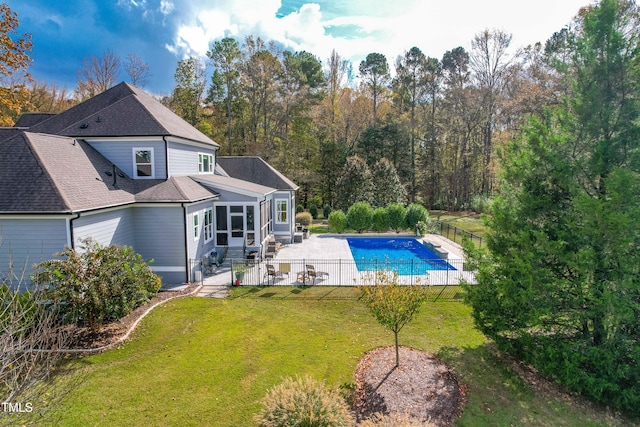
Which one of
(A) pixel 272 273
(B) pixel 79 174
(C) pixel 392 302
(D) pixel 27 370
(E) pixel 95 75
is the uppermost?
(E) pixel 95 75

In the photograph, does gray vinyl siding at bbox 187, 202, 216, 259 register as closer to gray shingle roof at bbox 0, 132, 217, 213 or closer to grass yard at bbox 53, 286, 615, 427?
gray shingle roof at bbox 0, 132, 217, 213

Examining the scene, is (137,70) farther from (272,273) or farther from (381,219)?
(272,273)

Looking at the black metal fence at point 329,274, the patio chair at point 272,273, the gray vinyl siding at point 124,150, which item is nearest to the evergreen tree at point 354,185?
the black metal fence at point 329,274

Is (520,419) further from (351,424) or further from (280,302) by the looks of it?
(280,302)

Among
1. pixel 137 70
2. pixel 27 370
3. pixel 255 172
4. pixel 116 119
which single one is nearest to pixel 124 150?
pixel 116 119

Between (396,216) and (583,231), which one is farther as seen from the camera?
(396,216)

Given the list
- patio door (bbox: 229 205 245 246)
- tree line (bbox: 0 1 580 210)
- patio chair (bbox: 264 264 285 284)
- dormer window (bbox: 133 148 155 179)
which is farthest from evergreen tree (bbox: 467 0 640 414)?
tree line (bbox: 0 1 580 210)

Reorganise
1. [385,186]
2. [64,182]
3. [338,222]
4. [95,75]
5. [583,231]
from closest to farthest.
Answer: [583,231] → [64,182] → [338,222] → [385,186] → [95,75]
